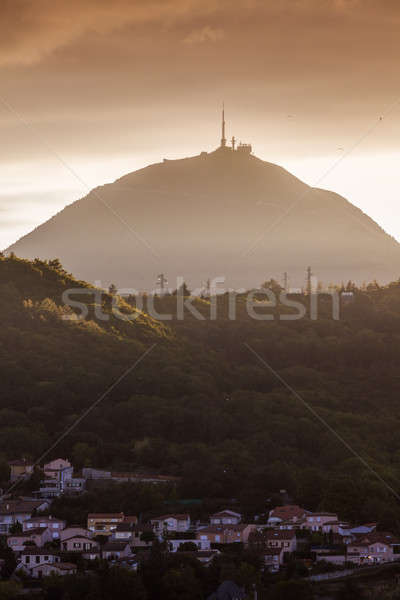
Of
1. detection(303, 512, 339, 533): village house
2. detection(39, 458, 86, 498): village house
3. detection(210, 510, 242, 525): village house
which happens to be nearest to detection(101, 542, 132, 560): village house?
detection(210, 510, 242, 525): village house

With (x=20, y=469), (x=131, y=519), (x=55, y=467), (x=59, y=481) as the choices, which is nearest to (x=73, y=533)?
(x=131, y=519)

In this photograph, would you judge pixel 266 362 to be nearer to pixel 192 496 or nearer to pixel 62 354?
pixel 62 354

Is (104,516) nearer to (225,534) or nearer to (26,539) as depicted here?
(26,539)

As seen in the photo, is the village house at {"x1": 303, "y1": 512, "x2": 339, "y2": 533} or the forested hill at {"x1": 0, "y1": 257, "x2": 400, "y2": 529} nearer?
the village house at {"x1": 303, "y1": 512, "x2": 339, "y2": 533}

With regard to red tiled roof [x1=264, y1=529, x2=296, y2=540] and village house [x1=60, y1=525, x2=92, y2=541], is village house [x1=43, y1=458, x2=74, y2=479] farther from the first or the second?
red tiled roof [x1=264, y1=529, x2=296, y2=540]

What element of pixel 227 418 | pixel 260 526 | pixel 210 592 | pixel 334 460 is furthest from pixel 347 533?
pixel 227 418

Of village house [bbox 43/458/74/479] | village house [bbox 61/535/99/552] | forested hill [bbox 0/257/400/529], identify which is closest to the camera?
village house [bbox 61/535/99/552]
